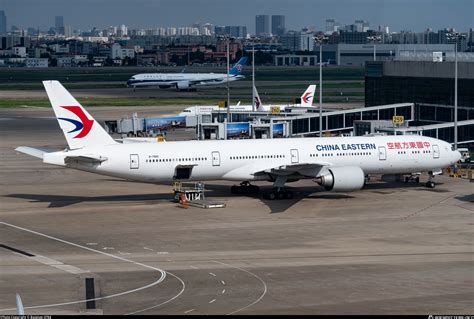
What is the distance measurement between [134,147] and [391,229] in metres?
18.9

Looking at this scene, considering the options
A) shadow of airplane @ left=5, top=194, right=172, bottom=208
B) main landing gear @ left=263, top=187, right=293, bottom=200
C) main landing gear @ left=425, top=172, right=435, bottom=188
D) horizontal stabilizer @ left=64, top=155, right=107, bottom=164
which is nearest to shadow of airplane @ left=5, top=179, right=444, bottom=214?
shadow of airplane @ left=5, top=194, right=172, bottom=208

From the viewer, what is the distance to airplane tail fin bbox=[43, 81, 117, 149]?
67000 millimetres

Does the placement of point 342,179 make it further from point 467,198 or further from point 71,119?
point 71,119

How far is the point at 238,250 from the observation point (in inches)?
2035

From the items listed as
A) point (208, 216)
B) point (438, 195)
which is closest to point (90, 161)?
point (208, 216)

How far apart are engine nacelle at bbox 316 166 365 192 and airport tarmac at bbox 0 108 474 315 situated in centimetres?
118

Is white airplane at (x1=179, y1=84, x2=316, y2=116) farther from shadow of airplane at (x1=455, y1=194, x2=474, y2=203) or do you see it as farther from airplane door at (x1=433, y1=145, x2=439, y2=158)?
shadow of airplane at (x1=455, y1=194, x2=474, y2=203)

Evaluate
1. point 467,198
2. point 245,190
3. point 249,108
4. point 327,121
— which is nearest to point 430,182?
point 467,198

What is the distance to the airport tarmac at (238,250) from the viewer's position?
4038 cm

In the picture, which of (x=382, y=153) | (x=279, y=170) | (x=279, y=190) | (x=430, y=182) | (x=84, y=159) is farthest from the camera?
(x=430, y=182)

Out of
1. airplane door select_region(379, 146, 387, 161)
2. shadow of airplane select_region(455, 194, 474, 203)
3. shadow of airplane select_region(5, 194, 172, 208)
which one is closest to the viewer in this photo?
shadow of airplane select_region(455, 194, 474, 203)

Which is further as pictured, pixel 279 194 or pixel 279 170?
pixel 279 194

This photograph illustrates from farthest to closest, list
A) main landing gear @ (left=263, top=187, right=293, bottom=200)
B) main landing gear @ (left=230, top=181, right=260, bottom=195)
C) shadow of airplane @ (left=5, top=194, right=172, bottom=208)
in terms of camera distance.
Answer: main landing gear @ (left=230, top=181, right=260, bottom=195) < shadow of airplane @ (left=5, top=194, right=172, bottom=208) < main landing gear @ (left=263, top=187, right=293, bottom=200)

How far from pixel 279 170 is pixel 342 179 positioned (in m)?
4.24
